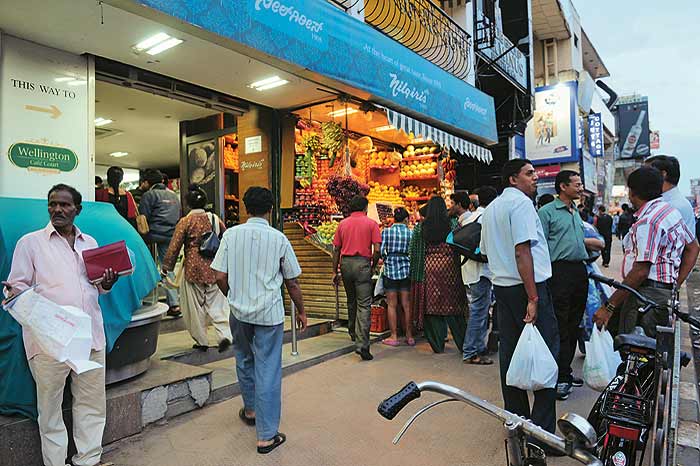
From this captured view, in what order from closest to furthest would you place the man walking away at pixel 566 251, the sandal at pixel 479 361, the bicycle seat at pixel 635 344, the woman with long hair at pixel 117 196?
the bicycle seat at pixel 635 344 → the man walking away at pixel 566 251 → the sandal at pixel 479 361 → the woman with long hair at pixel 117 196

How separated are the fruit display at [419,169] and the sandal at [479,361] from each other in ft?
20.0

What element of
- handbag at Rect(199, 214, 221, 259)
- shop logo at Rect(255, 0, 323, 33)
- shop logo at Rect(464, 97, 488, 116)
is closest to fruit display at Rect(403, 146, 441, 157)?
shop logo at Rect(464, 97, 488, 116)

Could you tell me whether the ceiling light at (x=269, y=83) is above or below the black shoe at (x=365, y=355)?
above

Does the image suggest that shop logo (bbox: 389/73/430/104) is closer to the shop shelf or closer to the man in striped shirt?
the shop shelf

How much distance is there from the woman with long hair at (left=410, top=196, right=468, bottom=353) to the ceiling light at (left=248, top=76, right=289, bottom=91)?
2563 mm

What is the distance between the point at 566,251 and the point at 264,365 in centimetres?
273

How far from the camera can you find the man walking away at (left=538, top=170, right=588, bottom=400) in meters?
4.04

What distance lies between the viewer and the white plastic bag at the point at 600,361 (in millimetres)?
3055

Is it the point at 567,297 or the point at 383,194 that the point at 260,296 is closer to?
the point at 567,297

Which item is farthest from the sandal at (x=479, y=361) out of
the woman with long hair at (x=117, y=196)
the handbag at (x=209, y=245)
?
the woman with long hair at (x=117, y=196)

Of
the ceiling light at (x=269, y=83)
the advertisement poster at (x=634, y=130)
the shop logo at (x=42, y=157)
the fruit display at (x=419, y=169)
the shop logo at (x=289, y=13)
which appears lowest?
the shop logo at (x=42, y=157)

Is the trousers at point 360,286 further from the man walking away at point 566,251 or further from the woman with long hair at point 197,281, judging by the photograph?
the man walking away at point 566,251

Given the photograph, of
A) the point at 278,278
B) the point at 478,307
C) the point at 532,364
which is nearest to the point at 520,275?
the point at 532,364

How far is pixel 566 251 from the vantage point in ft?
13.2
